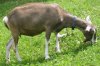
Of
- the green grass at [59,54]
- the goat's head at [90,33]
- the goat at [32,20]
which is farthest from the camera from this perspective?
the goat's head at [90,33]

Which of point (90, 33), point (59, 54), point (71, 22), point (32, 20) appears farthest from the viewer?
point (90, 33)

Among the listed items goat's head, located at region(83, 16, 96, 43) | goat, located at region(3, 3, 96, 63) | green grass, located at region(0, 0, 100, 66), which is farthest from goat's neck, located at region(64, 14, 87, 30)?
green grass, located at region(0, 0, 100, 66)

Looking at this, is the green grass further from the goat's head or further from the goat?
the goat

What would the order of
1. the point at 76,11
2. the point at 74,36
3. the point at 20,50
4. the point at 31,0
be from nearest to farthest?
the point at 20,50
the point at 74,36
the point at 76,11
the point at 31,0

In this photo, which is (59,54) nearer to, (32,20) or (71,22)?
(71,22)

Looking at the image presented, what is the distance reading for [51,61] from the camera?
39.4ft

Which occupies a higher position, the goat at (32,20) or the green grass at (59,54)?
the goat at (32,20)

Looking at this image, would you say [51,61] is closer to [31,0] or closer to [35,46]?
[35,46]

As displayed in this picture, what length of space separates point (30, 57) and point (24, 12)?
1.56 m

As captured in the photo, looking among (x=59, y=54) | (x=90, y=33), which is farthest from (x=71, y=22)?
(x=59, y=54)

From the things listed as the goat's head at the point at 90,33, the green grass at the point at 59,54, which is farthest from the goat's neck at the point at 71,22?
the green grass at the point at 59,54

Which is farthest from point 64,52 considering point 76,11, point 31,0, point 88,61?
point 31,0

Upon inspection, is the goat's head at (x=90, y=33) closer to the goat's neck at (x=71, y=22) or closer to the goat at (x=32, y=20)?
the goat's neck at (x=71, y=22)

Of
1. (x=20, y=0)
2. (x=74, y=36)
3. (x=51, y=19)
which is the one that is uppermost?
(x=51, y=19)
